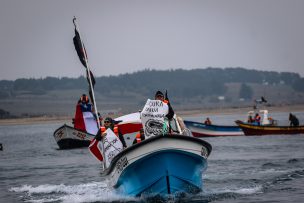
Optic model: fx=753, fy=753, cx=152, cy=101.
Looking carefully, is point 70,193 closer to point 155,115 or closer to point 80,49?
point 80,49

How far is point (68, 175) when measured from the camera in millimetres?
32219

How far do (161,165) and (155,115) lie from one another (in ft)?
4.58

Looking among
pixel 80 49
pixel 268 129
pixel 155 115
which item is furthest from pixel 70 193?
pixel 268 129

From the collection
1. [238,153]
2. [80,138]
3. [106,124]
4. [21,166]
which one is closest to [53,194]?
[106,124]

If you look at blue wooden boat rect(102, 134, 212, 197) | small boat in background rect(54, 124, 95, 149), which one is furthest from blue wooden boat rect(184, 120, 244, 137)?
blue wooden boat rect(102, 134, 212, 197)

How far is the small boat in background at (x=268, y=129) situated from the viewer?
54.8 meters

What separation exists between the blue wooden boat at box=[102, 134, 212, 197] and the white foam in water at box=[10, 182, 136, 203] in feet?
3.19

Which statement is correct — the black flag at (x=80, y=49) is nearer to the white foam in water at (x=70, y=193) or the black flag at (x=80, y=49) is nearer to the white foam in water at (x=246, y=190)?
the white foam in water at (x=70, y=193)

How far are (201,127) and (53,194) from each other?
32.2 metres

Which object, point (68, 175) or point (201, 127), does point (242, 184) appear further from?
point (201, 127)

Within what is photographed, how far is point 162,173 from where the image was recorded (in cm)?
2062

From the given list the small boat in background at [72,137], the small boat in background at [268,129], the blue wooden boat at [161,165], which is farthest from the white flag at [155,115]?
the small boat in background at [268,129]

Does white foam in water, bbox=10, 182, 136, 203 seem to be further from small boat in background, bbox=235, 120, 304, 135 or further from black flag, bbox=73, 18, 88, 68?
small boat in background, bbox=235, 120, 304, 135

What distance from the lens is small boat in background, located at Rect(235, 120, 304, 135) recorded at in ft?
180
